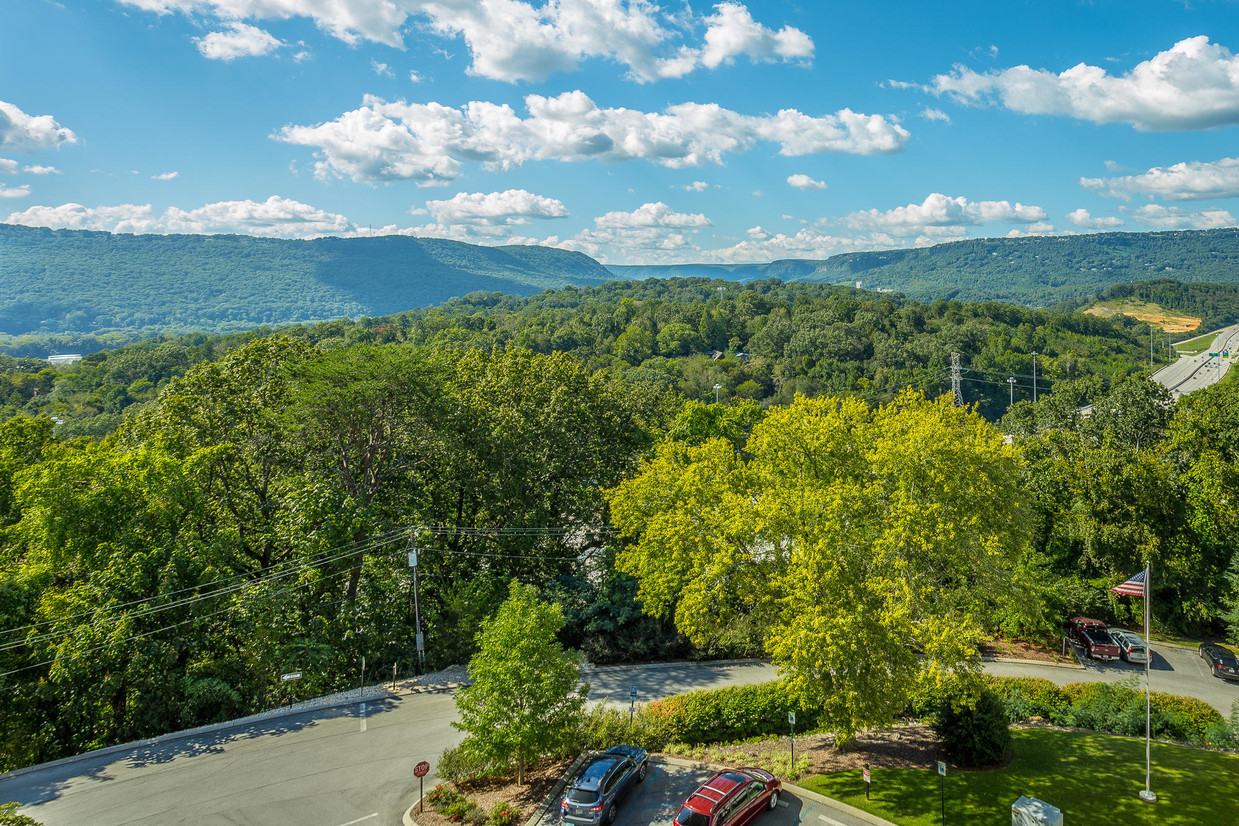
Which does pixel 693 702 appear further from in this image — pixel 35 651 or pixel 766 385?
pixel 766 385

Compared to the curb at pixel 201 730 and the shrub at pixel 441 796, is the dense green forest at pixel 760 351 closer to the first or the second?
the curb at pixel 201 730

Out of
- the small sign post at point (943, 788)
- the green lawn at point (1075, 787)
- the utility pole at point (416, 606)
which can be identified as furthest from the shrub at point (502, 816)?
the small sign post at point (943, 788)

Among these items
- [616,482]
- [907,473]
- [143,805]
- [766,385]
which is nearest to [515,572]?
[616,482]

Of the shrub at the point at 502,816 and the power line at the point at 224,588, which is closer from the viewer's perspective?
the shrub at the point at 502,816

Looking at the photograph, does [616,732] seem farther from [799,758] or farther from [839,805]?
[839,805]

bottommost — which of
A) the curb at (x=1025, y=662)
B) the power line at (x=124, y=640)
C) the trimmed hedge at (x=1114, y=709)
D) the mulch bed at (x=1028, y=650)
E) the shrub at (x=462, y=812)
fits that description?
the mulch bed at (x=1028, y=650)

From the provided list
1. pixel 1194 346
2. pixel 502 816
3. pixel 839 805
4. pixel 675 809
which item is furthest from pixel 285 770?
pixel 1194 346

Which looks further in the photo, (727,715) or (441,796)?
(727,715)
